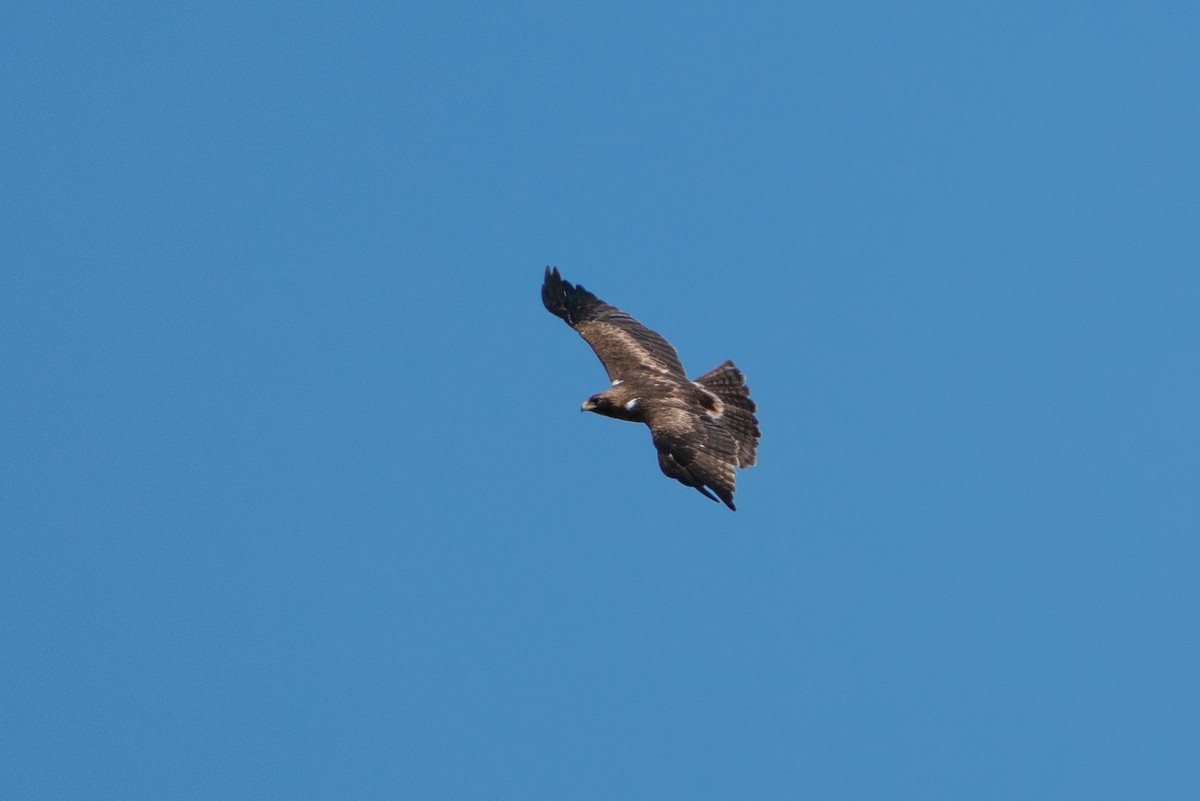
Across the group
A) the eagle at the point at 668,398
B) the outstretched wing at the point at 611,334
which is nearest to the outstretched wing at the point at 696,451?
the eagle at the point at 668,398

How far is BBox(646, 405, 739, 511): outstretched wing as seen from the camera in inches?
938

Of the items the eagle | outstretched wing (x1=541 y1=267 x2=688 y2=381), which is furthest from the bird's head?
outstretched wing (x1=541 y1=267 x2=688 y2=381)

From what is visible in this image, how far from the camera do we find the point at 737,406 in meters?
27.1

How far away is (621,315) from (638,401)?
11.8ft

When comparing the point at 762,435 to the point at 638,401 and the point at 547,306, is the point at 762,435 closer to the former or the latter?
the point at 638,401

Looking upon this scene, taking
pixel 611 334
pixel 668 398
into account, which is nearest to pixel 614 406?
pixel 668 398

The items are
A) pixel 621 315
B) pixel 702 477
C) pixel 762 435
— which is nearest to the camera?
pixel 702 477

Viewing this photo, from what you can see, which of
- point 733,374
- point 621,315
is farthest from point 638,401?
point 621,315

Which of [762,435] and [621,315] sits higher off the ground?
[621,315]

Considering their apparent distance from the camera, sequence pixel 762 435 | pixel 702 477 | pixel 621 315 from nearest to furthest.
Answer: pixel 702 477 < pixel 762 435 < pixel 621 315

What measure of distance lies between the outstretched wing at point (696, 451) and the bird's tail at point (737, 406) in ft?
A: 1.94

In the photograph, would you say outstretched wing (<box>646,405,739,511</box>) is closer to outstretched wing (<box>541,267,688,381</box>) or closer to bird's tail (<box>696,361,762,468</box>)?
bird's tail (<box>696,361,762,468</box>)

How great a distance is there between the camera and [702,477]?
2388 centimetres

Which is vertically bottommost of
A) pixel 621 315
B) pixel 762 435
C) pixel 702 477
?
pixel 702 477
